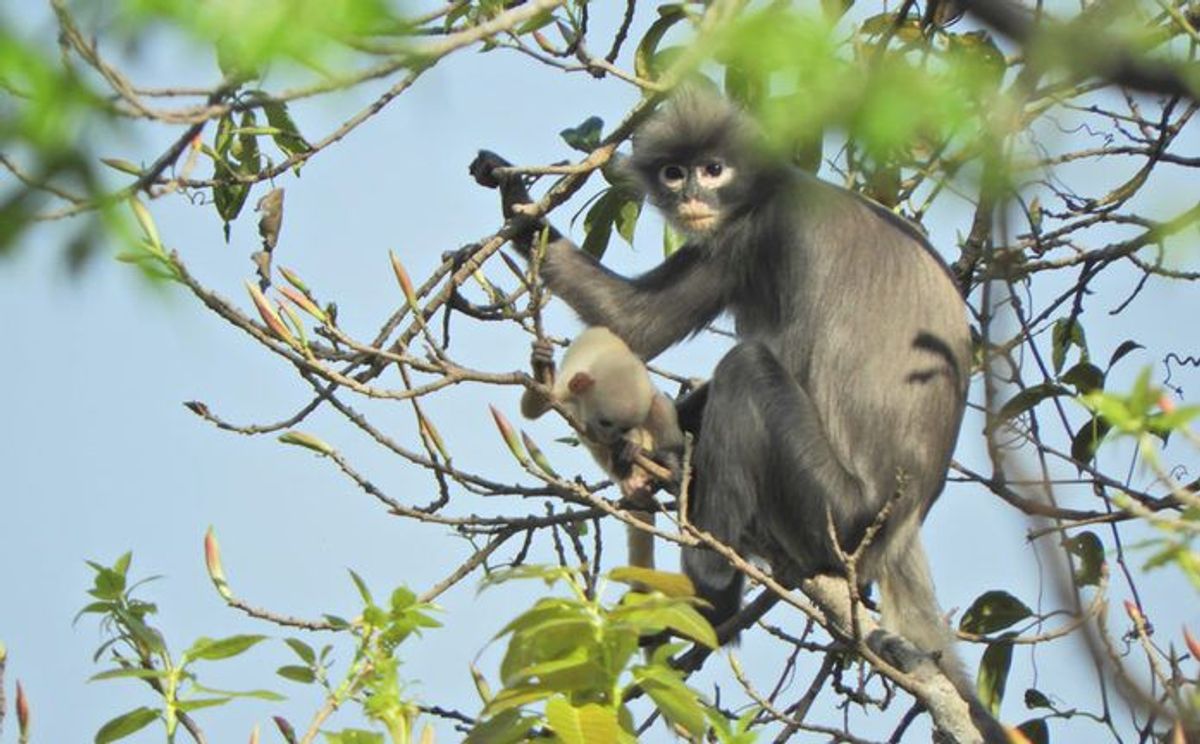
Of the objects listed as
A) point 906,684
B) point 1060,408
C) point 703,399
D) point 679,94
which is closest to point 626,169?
point 679,94

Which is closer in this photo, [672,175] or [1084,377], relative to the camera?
[1084,377]

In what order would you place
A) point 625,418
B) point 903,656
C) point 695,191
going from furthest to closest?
point 695,191 → point 625,418 → point 903,656

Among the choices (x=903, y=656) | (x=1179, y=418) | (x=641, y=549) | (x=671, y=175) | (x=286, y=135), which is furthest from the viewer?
(x=671, y=175)

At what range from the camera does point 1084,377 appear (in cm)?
571

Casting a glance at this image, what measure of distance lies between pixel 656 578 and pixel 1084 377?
3209 millimetres

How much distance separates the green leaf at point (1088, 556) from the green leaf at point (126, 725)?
333 centimetres

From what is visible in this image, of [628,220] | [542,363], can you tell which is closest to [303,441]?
[542,363]

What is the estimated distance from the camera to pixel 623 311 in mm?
6734

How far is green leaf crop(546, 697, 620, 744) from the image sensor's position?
8.92ft

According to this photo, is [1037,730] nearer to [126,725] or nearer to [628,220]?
[628,220]

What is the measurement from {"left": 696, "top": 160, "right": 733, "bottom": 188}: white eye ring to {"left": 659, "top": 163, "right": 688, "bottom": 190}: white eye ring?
2.9 inches

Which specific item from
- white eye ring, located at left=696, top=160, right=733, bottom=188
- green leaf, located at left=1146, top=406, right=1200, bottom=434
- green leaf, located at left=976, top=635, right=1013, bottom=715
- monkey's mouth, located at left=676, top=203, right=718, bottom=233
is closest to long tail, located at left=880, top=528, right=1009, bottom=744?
green leaf, located at left=976, top=635, right=1013, bottom=715

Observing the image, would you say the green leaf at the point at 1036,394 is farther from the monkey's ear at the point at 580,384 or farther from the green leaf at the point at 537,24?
the green leaf at the point at 537,24

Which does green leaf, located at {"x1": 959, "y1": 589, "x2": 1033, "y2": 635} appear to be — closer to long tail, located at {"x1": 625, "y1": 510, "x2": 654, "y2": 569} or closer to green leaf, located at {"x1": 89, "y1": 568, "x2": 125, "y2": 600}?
long tail, located at {"x1": 625, "y1": 510, "x2": 654, "y2": 569}
